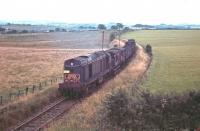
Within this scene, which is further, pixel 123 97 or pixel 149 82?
pixel 149 82

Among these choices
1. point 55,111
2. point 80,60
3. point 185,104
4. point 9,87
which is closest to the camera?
point 185,104

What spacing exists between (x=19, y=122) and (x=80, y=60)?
35.3ft

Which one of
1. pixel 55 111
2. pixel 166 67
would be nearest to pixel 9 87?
pixel 55 111

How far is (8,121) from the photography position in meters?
25.7

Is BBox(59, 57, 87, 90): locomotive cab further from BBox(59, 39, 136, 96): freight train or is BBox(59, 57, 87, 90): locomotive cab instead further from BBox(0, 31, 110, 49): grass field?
BBox(0, 31, 110, 49): grass field

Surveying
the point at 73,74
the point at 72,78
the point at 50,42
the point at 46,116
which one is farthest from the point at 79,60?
the point at 50,42

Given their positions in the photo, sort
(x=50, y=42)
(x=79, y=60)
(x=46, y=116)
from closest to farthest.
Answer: (x=46, y=116) → (x=79, y=60) → (x=50, y=42)

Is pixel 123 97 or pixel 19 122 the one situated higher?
pixel 123 97

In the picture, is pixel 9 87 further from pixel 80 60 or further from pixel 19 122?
pixel 19 122

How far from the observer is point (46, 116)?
27891mm

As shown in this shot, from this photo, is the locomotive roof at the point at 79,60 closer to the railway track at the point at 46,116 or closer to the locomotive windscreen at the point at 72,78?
the locomotive windscreen at the point at 72,78

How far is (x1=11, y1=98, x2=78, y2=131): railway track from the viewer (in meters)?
24.7

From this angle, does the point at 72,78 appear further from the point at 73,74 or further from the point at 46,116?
the point at 46,116

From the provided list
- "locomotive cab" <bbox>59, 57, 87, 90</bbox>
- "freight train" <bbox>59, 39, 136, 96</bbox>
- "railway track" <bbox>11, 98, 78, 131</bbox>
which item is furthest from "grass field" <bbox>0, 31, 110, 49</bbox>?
"railway track" <bbox>11, 98, 78, 131</bbox>
